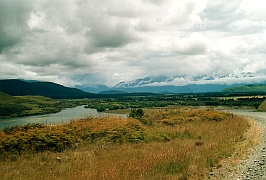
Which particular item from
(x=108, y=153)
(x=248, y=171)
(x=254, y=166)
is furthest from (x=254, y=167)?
(x=108, y=153)

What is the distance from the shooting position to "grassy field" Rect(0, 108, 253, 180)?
1148cm

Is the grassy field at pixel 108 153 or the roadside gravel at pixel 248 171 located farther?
the grassy field at pixel 108 153

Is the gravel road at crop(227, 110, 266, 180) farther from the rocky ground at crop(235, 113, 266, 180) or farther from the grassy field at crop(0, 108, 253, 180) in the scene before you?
the grassy field at crop(0, 108, 253, 180)

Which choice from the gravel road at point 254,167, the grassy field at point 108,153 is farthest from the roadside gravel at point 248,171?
the grassy field at point 108,153

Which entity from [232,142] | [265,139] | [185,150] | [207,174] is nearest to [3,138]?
[185,150]

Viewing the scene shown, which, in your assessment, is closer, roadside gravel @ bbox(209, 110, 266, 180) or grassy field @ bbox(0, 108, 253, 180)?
roadside gravel @ bbox(209, 110, 266, 180)

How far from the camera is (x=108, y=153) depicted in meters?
16.1

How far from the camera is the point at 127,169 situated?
1168cm

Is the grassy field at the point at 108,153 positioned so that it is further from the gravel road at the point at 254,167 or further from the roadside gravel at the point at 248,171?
the gravel road at the point at 254,167

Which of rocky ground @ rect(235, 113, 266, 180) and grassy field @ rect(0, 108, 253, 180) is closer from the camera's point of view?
rocky ground @ rect(235, 113, 266, 180)

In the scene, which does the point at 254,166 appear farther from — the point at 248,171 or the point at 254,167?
the point at 248,171

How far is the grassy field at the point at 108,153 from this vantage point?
11.5 m

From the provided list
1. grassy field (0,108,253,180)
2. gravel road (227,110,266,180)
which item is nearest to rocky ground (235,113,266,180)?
gravel road (227,110,266,180)

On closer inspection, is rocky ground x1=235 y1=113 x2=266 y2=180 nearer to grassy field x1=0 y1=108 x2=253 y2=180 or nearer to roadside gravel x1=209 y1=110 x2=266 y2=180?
roadside gravel x1=209 y1=110 x2=266 y2=180
